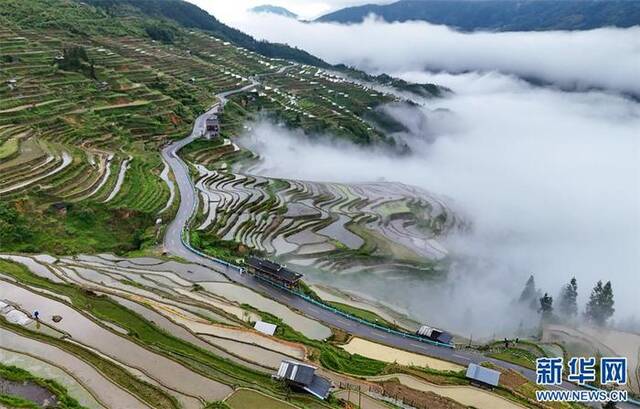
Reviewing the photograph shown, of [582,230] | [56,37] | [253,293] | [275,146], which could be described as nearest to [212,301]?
[253,293]

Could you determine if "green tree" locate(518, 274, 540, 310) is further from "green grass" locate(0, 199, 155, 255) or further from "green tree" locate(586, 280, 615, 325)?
"green grass" locate(0, 199, 155, 255)

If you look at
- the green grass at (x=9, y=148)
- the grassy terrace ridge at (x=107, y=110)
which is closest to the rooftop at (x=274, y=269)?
the grassy terrace ridge at (x=107, y=110)

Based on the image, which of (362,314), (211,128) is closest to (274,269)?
(362,314)

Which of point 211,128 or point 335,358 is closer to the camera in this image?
point 335,358

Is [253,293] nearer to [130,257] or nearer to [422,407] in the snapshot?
[130,257]

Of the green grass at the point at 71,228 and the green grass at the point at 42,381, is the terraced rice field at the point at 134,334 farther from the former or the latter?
the green grass at the point at 71,228

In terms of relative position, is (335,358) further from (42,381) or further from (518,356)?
(42,381)
